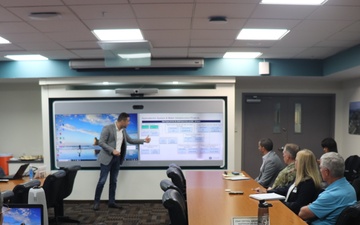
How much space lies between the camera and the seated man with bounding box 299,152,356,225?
2518mm

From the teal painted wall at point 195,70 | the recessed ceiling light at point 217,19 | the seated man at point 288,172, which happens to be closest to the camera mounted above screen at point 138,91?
the teal painted wall at point 195,70

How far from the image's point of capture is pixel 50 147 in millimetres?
5867

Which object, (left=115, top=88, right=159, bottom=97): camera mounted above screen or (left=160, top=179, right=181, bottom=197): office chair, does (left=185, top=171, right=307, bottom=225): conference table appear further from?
(left=115, top=88, right=159, bottom=97): camera mounted above screen

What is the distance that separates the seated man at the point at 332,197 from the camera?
2.52 meters

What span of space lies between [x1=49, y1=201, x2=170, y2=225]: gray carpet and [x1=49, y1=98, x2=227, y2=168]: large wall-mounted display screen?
73cm

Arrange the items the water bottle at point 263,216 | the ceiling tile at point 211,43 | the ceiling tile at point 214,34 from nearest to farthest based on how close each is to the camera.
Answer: the water bottle at point 263,216 < the ceiling tile at point 214,34 < the ceiling tile at point 211,43

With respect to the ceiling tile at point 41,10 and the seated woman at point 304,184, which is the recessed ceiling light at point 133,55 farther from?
the seated woman at point 304,184

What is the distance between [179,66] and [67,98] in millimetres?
2260

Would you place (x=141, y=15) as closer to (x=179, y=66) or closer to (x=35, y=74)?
(x=179, y=66)

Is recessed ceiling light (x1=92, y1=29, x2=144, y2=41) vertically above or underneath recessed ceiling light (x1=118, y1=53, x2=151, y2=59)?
above

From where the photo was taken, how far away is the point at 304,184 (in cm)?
296

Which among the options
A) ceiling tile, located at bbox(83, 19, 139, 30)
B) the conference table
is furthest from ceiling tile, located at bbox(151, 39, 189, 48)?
the conference table

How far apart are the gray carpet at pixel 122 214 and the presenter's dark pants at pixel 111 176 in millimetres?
241

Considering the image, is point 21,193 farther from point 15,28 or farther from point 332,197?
point 332,197
